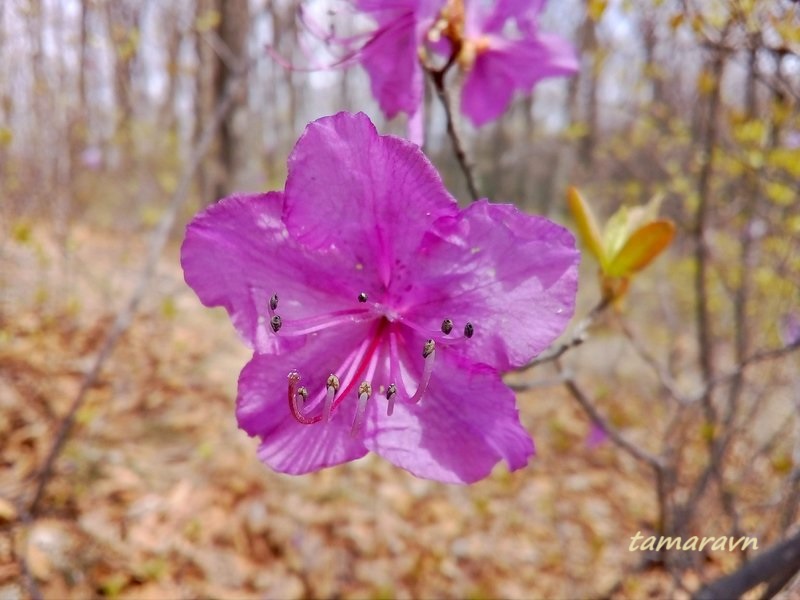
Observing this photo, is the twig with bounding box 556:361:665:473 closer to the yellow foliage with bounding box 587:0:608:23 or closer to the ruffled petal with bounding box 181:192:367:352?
the ruffled petal with bounding box 181:192:367:352

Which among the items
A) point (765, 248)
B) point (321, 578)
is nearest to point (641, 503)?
point (765, 248)

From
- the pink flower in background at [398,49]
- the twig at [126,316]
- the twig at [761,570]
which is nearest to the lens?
the twig at [761,570]

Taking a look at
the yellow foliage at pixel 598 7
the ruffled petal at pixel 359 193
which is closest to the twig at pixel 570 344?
the ruffled petal at pixel 359 193

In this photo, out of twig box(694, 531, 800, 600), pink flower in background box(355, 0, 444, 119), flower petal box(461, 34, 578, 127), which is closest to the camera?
twig box(694, 531, 800, 600)

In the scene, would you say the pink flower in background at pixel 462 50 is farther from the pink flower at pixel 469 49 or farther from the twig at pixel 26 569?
the twig at pixel 26 569

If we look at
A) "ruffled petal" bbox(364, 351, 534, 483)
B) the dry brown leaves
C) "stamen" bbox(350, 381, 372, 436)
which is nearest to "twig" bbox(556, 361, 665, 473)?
"ruffled petal" bbox(364, 351, 534, 483)

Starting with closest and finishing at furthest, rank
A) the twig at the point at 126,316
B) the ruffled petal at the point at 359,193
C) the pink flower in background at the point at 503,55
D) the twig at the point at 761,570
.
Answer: the ruffled petal at the point at 359,193
the twig at the point at 761,570
the pink flower in background at the point at 503,55
the twig at the point at 126,316

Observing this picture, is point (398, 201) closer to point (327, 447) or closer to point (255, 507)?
point (327, 447)

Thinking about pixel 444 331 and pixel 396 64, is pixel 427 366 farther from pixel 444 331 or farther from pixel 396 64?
pixel 396 64
